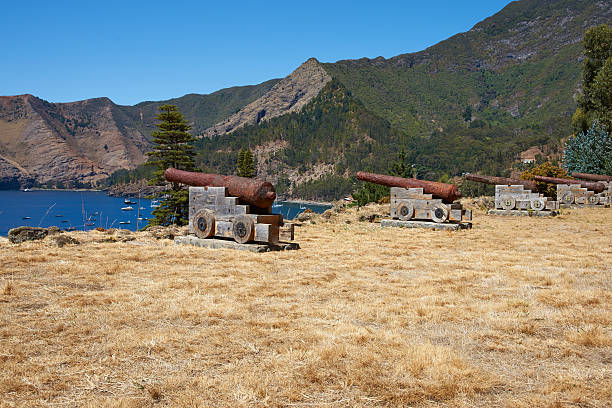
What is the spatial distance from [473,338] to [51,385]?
3934mm

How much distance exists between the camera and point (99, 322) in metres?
5.09

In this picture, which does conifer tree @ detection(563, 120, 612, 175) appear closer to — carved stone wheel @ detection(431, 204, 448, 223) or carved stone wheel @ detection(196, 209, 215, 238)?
carved stone wheel @ detection(431, 204, 448, 223)

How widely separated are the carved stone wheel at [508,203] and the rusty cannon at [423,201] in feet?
26.1

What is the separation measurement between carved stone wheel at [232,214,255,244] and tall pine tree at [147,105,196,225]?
45.5ft

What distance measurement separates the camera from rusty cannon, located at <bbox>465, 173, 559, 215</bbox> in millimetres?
23828

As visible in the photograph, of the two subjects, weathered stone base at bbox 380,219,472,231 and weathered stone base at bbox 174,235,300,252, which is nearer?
weathered stone base at bbox 174,235,300,252

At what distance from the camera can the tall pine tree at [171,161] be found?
82.5 ft

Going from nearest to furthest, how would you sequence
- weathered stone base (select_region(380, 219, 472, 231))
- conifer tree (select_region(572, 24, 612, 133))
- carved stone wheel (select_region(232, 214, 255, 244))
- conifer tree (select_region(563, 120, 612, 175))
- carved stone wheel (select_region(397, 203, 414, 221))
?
carved stone wheel (select_region(232, 214, 255, 244)) → weathered stone base (select_region(380, 219, 472, 231)) → carved stone wheel (select_region(397, 203, 414, 221)) → conifer tree (select_region(563, 120, 612, 175)) → conifer tree (select_region(572, 24, 612, 133))

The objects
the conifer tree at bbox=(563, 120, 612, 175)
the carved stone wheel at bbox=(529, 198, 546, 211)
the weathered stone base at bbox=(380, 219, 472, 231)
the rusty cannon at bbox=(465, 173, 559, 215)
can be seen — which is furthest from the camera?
the conifer tree at bbox=(563, 120, 612, 175)

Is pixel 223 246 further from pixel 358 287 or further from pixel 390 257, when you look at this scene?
pixel 358 287

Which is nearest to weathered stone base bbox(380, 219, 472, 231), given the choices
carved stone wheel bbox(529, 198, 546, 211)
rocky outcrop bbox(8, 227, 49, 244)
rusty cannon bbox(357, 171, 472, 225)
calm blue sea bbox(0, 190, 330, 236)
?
rusty cannon bbox(357, 171, 472, 225)

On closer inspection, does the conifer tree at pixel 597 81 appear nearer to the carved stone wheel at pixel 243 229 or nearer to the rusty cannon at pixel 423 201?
the rusty cannon at pixel 423 201

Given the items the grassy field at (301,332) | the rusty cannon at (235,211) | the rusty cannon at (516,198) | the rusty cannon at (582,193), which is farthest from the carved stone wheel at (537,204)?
the rusty cannon at (235,211)

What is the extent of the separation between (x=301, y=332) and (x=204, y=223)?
7.56 meters
